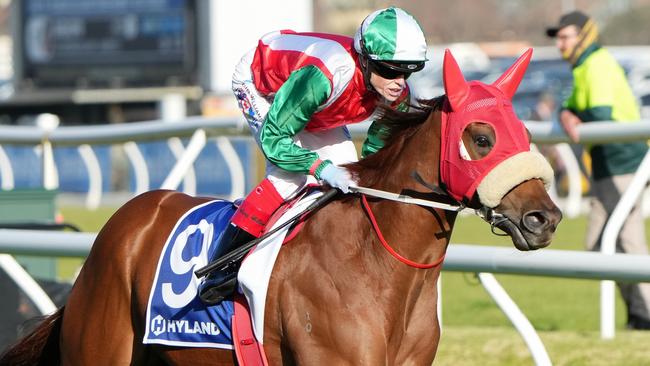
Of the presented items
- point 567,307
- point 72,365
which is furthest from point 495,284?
point 567,307

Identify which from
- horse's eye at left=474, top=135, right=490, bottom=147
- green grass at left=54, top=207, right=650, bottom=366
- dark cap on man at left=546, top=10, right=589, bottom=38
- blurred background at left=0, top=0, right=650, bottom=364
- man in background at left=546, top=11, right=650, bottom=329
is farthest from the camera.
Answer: blurred background at left=0, top=0, right=650, bottom=364

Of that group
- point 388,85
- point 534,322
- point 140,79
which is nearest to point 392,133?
point 388,85

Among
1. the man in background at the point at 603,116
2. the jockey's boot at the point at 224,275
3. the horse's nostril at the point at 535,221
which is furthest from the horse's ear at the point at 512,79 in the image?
the man in background at the point at 603,116

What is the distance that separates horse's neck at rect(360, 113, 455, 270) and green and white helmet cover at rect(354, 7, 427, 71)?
8.3 inches

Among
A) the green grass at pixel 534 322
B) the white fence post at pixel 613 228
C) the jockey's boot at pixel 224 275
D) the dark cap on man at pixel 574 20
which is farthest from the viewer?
the dark cap on man at pixel 574 20

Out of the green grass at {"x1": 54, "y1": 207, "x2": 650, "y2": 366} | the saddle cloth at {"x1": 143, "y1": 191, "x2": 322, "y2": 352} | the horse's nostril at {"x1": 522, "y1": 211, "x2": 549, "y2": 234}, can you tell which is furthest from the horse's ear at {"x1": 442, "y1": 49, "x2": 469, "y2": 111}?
the green grass at {"x1": 54, "y1": 207, "x2": 650, "y2": 366}

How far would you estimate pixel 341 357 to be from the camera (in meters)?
3.73

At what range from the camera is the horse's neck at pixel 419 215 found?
12.4 ft

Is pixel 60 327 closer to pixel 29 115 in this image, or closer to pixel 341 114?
pixel 341 114

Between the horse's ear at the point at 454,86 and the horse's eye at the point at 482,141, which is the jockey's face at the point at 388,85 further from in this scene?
the horse's eye at the point at 482,141

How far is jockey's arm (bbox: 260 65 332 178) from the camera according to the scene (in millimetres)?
3871

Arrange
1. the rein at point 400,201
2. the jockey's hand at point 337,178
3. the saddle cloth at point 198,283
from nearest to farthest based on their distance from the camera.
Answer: the rein at point 400,201 < the jockey's hand at point 337,178 < the saddle cloth at point 198,283

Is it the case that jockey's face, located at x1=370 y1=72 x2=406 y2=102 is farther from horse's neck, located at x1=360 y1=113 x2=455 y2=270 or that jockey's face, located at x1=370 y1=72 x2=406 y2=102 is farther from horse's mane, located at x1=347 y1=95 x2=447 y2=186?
horse's neck, located at x1=360 y1=113 x2=455 y2=270

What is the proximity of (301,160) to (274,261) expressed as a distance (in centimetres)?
33
